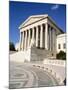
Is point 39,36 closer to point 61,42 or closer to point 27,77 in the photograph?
point 61,42

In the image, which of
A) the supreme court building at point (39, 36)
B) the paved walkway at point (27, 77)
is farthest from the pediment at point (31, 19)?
the paved walkway at point (27, 77)

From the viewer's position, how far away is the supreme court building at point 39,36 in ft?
8.63

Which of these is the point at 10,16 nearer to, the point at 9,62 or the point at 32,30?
the point at 32,30

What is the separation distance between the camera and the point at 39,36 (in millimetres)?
2660

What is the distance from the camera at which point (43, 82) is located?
262 centimetres

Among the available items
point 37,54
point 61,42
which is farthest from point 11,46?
point 61,42

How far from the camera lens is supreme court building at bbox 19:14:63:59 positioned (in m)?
2.63

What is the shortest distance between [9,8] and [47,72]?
2.81ft

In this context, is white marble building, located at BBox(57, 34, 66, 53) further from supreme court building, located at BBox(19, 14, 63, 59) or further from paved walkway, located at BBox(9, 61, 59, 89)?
paved walkway, located at BBox(9, 61, 59, 89)

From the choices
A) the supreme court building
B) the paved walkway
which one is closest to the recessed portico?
the supreme court building

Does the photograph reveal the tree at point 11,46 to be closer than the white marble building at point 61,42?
Yes

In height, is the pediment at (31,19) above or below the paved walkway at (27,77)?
above

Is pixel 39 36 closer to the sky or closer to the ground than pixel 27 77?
closer to the sky

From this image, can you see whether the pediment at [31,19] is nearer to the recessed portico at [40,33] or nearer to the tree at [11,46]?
the recessed portico at [40,33]
